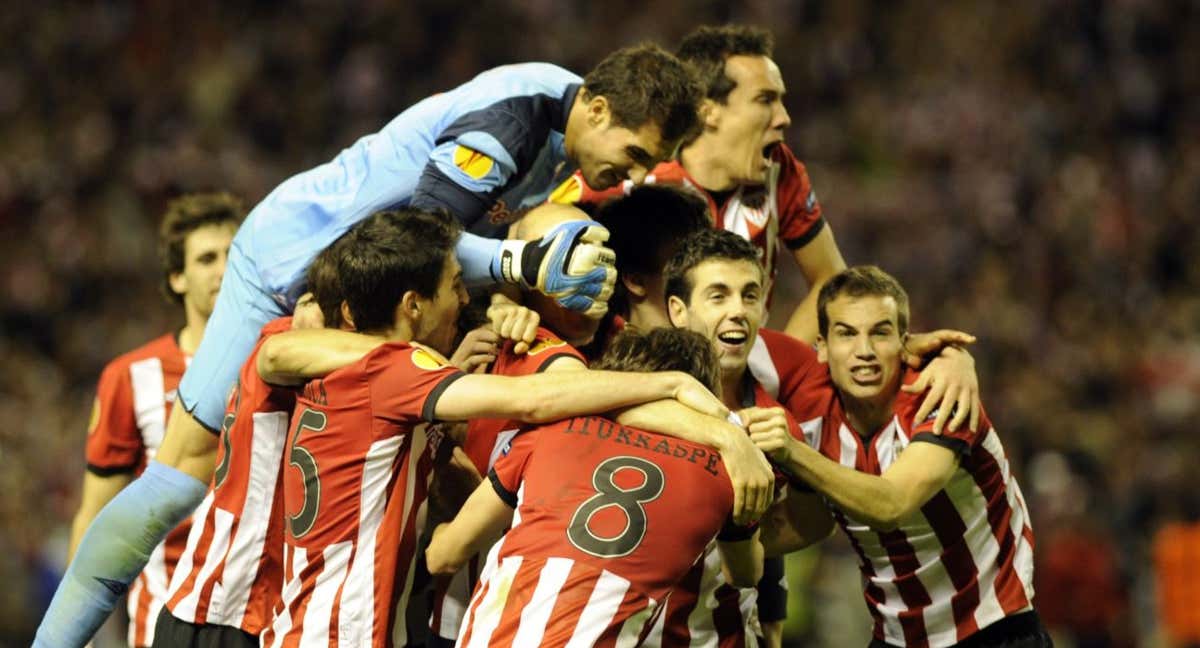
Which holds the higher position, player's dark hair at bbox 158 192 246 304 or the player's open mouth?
the player's open mouth

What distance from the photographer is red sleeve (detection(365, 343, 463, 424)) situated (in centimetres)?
416

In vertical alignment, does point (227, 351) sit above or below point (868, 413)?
below

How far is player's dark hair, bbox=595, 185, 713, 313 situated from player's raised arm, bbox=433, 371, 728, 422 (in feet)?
3.03

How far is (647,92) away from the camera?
484cm

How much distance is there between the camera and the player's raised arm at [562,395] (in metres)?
4.09

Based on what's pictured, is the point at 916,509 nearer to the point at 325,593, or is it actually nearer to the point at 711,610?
the point at 711,610

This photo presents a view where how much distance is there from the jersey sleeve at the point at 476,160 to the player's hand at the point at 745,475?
1130 millimetres

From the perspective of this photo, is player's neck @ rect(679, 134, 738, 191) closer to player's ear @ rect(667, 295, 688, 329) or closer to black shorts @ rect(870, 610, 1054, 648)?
player's ear @ rect(667, 295, 688, 329)

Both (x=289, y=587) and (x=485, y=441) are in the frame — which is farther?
(x=485, y=441)

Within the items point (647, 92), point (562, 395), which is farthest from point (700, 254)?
point (562, 395)

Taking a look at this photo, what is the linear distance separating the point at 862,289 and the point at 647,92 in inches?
36.7

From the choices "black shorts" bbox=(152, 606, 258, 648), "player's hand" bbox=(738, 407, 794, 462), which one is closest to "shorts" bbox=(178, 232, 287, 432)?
"black shorts" bbox=(152, 606, 258, 648)

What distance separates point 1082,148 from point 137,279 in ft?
26.3

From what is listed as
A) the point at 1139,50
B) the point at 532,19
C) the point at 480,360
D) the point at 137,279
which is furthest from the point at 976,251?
the point at 480,360
